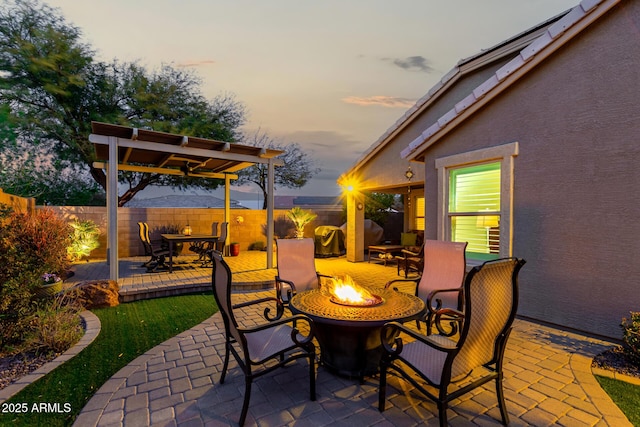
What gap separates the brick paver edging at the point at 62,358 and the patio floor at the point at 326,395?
0.78 metres

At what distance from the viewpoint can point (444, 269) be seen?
14.6 feet

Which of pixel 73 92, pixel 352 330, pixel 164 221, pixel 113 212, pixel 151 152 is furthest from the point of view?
pixel 73 92

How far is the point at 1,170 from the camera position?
11.3m

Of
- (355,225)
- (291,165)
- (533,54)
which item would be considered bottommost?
(355,225)

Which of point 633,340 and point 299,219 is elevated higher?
point 299,219

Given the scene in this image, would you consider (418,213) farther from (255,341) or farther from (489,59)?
(255,341)

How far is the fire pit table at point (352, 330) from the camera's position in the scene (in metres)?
2.92

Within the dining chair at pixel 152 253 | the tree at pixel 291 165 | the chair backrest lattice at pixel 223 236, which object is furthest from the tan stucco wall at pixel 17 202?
the tree at pixel 291 165

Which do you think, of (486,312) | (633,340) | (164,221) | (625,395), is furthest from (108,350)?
(164,221)

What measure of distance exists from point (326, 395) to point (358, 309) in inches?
33.1

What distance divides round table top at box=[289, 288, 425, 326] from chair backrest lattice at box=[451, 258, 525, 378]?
71cm

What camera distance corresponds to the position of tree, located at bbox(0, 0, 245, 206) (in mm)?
11414

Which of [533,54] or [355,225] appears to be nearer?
[533,54]

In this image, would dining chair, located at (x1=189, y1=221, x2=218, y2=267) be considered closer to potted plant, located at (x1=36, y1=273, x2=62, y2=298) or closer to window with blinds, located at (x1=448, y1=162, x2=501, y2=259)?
potted plant, located at (x1=36, y1=273, x2=62, y2=298)
